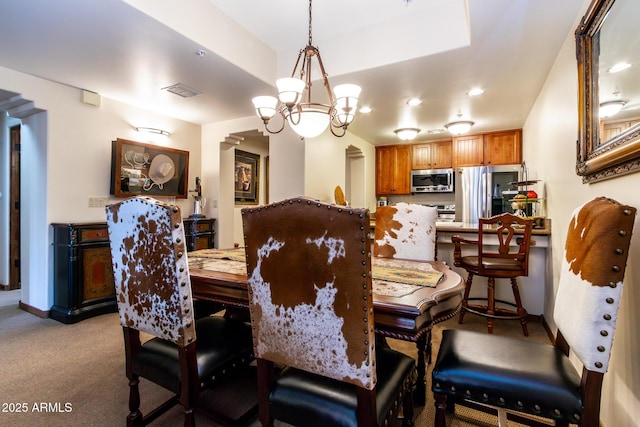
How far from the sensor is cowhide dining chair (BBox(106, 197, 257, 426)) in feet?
3.84

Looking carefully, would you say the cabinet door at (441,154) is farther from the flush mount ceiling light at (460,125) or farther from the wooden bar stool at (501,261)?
the wooden bar stool at (501,261)

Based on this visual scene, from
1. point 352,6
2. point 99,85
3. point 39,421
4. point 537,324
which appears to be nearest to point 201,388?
point 39,421

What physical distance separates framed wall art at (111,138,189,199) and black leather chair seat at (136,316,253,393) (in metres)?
2.75

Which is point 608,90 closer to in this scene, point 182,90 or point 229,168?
point 182,90

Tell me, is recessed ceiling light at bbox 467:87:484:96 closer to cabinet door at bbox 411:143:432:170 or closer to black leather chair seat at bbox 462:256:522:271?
black leather chair seat at bbox 462:256:522:271

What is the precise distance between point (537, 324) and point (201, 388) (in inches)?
120

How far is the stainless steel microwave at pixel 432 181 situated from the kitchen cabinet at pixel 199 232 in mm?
3642

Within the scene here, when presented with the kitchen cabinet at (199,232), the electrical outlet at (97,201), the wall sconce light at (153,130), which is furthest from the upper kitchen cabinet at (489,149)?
the electrical outlet at (97,201)

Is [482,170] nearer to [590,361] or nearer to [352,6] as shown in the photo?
[352,6]

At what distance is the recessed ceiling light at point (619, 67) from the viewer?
4.14 feet

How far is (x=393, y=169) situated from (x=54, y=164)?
4.99 m

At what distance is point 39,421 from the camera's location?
1584 mm

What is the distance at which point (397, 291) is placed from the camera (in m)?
1.24

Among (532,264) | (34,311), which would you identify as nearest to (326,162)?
(532,264)
